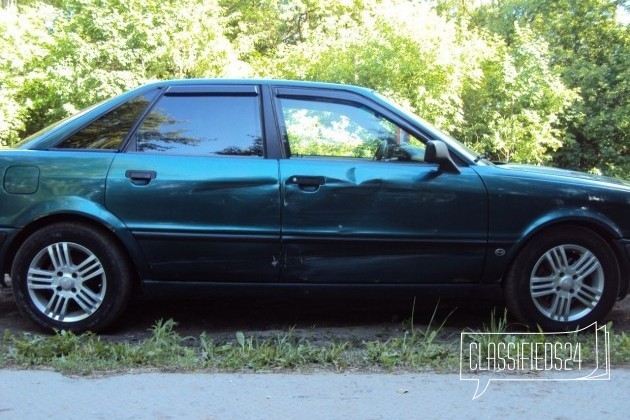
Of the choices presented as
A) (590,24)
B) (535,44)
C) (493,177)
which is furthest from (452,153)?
(590,24)

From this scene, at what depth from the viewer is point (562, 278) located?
4062mm

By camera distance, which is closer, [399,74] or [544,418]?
[544,418]

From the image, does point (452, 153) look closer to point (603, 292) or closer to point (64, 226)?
point (603, 292)

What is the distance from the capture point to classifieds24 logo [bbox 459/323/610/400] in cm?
333

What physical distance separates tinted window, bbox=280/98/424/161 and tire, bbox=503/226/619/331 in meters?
1.08

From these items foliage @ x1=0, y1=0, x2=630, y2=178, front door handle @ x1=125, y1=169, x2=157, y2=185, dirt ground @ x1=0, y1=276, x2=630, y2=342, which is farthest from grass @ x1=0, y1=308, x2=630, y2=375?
foliage @ x1=0, y1=0, x2=630, y2=178

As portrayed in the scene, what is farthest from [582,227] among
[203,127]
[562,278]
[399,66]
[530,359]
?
[399,66]

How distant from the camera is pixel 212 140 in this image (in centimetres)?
415

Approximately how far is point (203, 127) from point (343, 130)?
3.22 feet

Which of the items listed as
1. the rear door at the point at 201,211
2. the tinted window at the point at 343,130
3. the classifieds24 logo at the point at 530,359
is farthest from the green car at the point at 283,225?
the classifieds24 logo at the point at 530,359

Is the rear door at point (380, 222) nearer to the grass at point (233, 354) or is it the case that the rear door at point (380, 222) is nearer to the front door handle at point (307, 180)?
the front door handle at point (307, 180)

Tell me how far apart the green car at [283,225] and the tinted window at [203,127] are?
0.05 ft

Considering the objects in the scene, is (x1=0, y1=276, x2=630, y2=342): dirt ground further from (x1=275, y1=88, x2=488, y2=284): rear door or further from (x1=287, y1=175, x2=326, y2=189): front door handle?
(x1=287, y1=175, x2=326, y2=189): front door handle

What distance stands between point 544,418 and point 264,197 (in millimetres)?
2103
